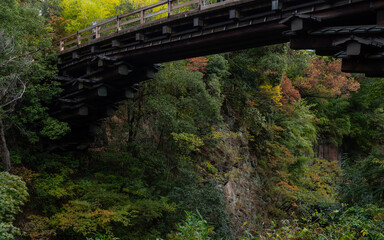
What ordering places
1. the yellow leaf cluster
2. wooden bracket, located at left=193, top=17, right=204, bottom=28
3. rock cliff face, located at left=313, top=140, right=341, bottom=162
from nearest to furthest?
wooden bracket, located at left=193, top=17, right=204, bottom=28
the yellow leaf cluster
rock cliff face, located at left=313, top=140, right=341, bottom=162

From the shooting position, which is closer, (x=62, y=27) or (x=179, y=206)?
(x=179, y=206)

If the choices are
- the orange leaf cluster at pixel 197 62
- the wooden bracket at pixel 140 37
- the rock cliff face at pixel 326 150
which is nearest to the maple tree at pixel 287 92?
the orange leaf cluster at pixel 197 62

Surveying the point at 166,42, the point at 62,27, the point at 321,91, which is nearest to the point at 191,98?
the point at 166,42

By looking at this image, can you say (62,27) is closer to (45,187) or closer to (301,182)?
(45,187)

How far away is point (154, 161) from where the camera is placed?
47.2ft

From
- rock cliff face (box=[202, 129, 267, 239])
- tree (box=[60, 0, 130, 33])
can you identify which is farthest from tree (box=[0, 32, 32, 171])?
rock cliff face (box=[202, 129, 267, 239])

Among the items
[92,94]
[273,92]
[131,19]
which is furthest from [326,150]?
[92,94]

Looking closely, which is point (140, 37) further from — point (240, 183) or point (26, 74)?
point (240, 183)

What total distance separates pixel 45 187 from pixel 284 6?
10.1m

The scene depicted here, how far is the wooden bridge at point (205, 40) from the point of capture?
21.5ft

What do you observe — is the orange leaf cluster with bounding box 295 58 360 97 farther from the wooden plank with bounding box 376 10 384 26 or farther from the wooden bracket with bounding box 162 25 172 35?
the wooden plank with bounding box 376 10 384 26

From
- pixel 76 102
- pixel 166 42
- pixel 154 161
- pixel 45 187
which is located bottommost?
pixel 45 187

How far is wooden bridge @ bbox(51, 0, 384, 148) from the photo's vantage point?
655 centimetres

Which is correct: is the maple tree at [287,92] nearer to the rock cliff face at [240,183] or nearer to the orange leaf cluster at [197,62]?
the rock cliff face at [240,183]
